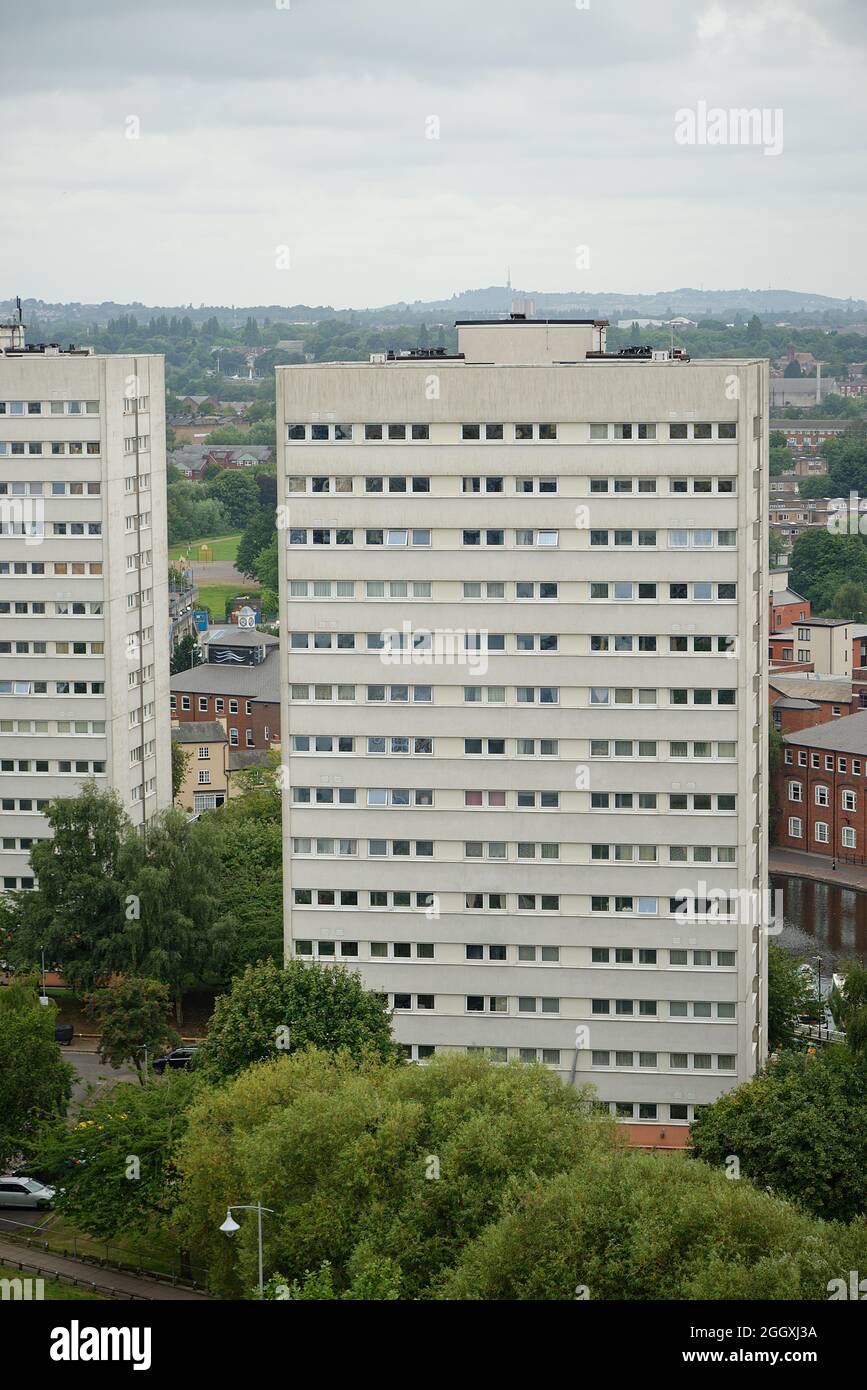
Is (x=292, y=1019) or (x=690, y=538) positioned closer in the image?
(x=292, y=1019)

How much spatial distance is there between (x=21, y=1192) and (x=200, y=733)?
50.5 metres

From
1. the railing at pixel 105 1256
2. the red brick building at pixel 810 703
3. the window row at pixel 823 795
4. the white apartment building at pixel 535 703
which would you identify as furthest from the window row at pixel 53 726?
the red brick building at pixel 810 703

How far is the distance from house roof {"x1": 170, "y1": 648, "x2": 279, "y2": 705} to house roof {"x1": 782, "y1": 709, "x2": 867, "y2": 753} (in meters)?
28.0

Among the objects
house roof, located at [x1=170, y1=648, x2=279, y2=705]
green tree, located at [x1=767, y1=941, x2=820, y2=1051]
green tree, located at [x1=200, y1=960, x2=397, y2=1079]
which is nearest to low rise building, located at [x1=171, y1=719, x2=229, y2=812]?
house roof, located at [x1=170, y1=648, x2=279, y2=705]

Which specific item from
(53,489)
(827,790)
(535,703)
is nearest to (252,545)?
(827,790)

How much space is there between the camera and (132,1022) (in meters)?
56.3

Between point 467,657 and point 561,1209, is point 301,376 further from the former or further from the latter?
point 561,1209

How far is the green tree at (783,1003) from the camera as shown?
57469 millimetres

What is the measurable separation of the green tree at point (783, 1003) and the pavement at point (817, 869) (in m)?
32.5

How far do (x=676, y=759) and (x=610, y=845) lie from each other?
285cm

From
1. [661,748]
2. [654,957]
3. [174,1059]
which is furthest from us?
[174,1059]

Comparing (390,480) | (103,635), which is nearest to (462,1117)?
(390,480)

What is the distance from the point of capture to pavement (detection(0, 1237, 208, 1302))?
42.1m

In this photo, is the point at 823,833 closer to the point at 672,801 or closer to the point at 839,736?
the point at 839,736
